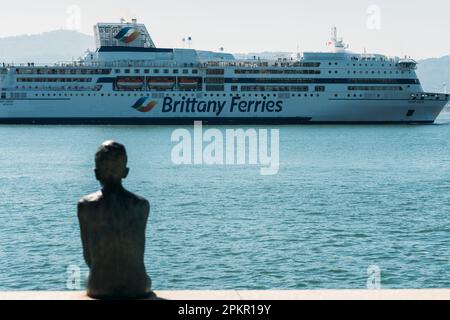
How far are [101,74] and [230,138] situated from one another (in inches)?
833

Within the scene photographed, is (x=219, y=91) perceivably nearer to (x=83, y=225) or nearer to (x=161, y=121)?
(x=161, y=121)

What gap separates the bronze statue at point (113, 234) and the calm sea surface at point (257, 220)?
11.1m

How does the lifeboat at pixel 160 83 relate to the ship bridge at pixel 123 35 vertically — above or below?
below

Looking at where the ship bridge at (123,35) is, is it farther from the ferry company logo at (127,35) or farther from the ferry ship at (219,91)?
the ferry ship at (219,91)

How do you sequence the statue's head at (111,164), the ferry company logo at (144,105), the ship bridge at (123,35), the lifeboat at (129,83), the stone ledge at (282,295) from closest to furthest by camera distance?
the stone ledge at (282,295) < the statue's head at (111,164) < the ferry company logo at (144,105) < the lifeboat at (129,83) < the ship bridge at (123,35)

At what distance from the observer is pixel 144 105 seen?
9038 centimetres

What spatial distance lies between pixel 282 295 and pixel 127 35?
93.6 m

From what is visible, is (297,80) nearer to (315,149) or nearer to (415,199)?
(315,149)

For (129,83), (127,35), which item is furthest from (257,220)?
(127,35)

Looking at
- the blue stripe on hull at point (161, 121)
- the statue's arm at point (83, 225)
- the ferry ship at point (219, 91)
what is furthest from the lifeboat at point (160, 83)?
the statue's arm at point (83, 225)

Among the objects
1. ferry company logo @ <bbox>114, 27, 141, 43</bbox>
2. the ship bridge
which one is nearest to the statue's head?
the ship bridge

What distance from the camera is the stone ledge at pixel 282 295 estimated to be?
504 centimetres

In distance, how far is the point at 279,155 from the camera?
55719mm

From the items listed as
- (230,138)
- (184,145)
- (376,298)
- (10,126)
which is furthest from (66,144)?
(376,298)
